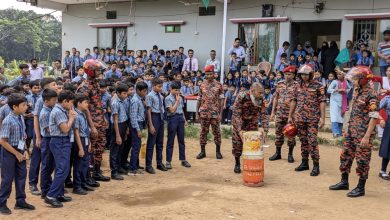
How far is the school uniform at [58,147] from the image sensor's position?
18.3 feet

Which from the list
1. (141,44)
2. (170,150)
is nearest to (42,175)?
(170,150)

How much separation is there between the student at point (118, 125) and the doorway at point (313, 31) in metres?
9.36

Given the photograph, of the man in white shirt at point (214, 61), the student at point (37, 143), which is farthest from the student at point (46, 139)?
the man in white shirt at point (214, 61)

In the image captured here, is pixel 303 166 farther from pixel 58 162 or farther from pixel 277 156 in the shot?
Result: pixel 58 162

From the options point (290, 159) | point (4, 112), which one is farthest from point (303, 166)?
point (4, 112)

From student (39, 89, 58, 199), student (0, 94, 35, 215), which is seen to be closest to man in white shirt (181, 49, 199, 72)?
student (39, 89, 58, 199)

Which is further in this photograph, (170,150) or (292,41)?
(292,41)

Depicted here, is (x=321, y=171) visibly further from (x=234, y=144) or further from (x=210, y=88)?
(x=210, y=88)

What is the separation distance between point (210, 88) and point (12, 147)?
170 inches

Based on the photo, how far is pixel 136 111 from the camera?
724cm

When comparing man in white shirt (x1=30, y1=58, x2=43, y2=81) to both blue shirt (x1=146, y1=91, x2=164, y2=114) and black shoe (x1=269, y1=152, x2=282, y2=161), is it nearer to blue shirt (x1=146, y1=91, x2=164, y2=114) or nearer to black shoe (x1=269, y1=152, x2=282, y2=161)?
blue shirt (x1=146, y1=91, x2=164, y2=114)

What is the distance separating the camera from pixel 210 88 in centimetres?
870

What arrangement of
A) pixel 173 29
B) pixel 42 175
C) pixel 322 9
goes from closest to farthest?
pixel 42 175 < pixel 322 9 < pixel 173 29

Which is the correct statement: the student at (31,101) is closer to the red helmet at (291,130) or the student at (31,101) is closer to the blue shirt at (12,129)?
the blue shirt at (12,129)
